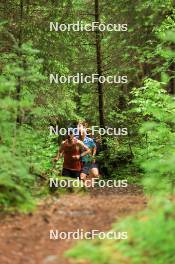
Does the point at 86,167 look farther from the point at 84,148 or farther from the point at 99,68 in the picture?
the point at 99,68

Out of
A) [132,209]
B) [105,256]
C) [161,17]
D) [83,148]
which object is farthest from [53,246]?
[161,17]

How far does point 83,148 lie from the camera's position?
1377cm

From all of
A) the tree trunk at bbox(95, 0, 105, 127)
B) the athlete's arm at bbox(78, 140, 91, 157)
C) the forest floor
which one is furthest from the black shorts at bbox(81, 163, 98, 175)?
the forest floor

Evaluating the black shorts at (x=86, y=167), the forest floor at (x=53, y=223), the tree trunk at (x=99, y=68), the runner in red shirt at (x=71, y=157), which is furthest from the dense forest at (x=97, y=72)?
the forest floor at (x=53, y=223)

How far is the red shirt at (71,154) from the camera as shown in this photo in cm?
1310

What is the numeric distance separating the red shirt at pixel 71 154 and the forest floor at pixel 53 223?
10.7ft

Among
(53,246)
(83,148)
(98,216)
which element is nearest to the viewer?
(53,246)

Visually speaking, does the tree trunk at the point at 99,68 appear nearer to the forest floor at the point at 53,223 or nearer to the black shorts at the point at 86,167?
the black shorts at the point at 86,167

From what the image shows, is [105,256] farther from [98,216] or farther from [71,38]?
[71,38]

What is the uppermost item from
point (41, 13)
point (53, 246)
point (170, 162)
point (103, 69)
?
point (41, 13)

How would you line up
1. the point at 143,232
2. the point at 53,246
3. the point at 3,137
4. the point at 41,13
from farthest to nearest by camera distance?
the point at 41,13, the point at 3,137, the point at 53,246, the point at 143,232

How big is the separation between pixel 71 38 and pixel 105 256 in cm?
1186

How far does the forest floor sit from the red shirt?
3273 mm

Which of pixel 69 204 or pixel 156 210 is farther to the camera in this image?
pixel 69 204
